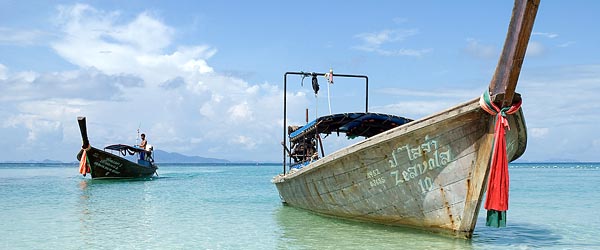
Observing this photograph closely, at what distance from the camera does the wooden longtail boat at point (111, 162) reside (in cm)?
2217

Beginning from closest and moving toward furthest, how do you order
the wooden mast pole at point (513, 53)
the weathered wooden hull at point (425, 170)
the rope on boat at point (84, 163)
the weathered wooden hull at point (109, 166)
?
the wooden mast pole at point (513, 53) < the weathered wooden hull at point (425, 170) < the rope on boat at point (84, 163) < the weathered wooden hull at point (109, 166)

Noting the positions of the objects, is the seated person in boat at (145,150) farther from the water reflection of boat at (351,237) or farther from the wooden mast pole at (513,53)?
the wooden mast pole at (513,53)

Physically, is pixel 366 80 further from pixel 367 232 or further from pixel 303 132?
pixel 367 232

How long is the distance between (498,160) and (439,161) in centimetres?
78

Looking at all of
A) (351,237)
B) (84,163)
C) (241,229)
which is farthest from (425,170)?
(84,163)

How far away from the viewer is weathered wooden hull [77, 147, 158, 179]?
2286cm

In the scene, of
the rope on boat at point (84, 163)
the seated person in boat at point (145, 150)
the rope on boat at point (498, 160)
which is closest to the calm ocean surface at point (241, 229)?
the rope on boat at point (498, 160)

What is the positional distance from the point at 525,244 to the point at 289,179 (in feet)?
14.4

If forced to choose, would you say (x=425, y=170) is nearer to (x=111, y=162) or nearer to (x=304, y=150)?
(x=304, y=150)

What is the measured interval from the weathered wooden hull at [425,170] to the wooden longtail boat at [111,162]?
52.8 ft

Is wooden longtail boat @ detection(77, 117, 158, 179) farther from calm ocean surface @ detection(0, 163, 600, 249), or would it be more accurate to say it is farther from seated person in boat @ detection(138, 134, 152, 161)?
calm ocean surface @ detection(0, 163, 600, 249)

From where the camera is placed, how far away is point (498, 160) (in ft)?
21.2

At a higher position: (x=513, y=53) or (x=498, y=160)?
(x=513, y=53)

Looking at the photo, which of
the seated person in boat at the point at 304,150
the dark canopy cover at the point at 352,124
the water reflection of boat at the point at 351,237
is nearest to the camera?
the water reflection of boat at the point at 351,237
